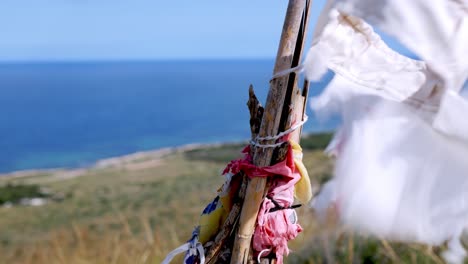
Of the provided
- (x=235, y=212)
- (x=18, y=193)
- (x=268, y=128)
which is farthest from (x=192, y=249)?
(x=18, y=193)

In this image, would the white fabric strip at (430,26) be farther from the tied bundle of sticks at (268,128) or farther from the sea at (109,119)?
the sea at (109,119)

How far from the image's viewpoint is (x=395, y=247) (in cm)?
310

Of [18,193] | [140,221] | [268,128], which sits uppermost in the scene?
[268,128]

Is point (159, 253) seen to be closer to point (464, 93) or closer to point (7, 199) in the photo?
point (464, 93)

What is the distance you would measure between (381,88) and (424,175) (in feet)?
0.50

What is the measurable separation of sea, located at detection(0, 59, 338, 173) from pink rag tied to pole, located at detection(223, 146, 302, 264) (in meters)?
32.2

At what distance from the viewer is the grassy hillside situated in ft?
10.8

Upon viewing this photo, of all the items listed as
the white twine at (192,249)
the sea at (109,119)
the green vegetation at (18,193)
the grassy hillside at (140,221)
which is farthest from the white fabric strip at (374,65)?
the sea at (109,119)

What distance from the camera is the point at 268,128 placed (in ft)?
2.95

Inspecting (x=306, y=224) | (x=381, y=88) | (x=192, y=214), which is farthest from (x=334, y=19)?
(x=192, y=214)

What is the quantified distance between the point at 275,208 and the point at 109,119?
75.1 meters

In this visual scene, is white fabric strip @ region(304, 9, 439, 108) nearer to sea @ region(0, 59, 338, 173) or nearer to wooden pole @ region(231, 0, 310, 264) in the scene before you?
wooden pole @ region(231, 0, 310, 264)

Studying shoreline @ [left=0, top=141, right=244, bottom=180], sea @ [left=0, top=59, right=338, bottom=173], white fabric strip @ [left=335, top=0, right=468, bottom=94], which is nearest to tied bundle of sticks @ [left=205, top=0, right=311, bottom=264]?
white fabric strip @ [left=335, top=0, right=468, bottom=94]

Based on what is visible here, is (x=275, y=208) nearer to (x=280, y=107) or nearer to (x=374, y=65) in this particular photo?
(x=280, y=107)
